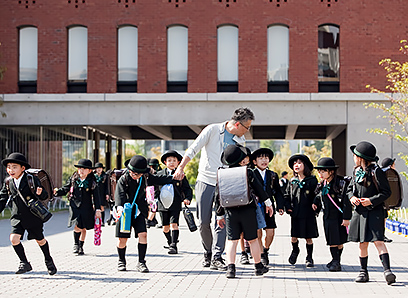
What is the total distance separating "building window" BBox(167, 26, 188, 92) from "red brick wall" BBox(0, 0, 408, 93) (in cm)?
42

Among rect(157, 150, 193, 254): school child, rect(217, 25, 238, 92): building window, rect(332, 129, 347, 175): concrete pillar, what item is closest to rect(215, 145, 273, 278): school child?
rect(157, 150, 193, 254): school child

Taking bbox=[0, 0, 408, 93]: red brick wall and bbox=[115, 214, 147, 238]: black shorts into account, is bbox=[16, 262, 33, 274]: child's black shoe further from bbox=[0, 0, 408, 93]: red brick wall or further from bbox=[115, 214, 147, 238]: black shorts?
bbox=[0, 0, 408, 93]: red brick wall

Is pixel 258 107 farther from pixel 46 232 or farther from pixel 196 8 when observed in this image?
pixel 46 232

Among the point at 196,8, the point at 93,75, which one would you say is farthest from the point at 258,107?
the point at 93,75

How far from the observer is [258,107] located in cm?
2952

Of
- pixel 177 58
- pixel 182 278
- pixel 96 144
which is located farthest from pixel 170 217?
pixel 96 144

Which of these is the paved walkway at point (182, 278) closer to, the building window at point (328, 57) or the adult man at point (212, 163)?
the adult man at point (212, 163)

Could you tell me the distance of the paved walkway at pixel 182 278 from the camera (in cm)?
862

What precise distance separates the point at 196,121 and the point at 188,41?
3355 millimetres

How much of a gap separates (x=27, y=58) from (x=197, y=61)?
7454mm

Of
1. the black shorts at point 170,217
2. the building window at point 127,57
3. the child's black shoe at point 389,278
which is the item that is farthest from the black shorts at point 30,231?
the building window at point 127,57

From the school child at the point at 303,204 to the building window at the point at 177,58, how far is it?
19238 millimetres

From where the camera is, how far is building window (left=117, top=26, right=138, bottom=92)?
30.5m

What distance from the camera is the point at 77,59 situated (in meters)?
30.8
